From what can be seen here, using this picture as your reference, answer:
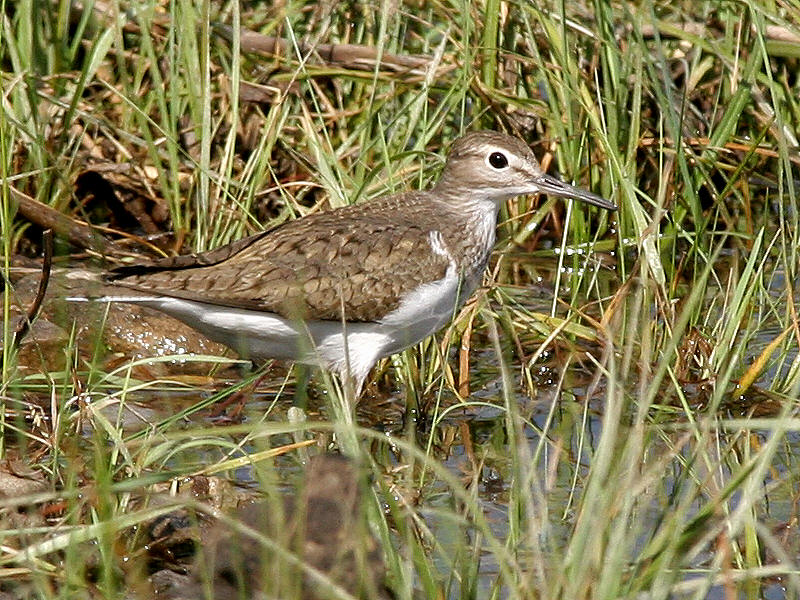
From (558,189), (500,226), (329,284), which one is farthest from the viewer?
(500,226)

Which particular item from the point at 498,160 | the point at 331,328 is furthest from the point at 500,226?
the point at 331,328

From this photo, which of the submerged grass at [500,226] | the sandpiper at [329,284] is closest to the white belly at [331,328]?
the sandpiper at [329,284]

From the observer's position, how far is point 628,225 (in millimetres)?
6664

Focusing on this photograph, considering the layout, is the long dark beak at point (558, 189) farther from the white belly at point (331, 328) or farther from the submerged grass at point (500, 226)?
the white belly at point (331, 328)

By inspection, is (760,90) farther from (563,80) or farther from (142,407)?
(142,407)

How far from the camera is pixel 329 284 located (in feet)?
18.9

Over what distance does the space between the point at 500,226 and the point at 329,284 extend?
155 centimetres

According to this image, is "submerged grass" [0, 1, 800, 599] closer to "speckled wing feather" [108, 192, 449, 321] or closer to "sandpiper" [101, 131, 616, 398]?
"sandpiper" [101, 131, 616, 398]

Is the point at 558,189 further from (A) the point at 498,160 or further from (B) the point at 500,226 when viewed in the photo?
(B) the point at 500,226

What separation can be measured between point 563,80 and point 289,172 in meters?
1.56

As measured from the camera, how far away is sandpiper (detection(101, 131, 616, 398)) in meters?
5.66

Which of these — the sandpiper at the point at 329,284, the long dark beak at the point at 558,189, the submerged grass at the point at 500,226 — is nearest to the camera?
the submerged grass at the point at 500,226

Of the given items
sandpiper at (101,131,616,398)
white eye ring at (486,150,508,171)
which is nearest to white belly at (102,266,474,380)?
sandpiper at (101,131,616,398)

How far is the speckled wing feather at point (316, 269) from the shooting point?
5660 mm
